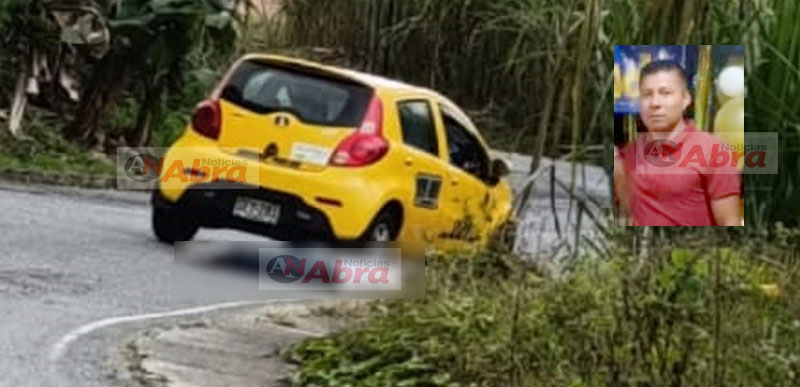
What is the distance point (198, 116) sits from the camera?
12297 millimetres

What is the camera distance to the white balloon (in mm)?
6035

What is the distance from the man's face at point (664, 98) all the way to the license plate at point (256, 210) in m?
6.02

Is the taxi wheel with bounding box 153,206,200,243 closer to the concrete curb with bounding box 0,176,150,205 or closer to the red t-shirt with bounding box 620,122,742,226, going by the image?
the concrete curb with bounding box 0,176,150,205

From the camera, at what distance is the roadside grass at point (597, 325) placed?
6.35 meters

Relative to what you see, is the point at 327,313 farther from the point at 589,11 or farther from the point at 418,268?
the point at 589,11

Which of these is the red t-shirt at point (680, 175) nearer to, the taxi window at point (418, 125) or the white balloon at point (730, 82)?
the white balloon at point (730, 82)

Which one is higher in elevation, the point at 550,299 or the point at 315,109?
the point at 315,109

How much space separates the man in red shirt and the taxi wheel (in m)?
7.41

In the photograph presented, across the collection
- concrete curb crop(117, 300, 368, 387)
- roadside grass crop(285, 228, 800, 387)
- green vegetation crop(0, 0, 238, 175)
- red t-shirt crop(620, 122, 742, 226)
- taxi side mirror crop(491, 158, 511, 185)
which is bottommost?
concrete curb crop(117, 300, 368, 387)

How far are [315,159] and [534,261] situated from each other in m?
3.67

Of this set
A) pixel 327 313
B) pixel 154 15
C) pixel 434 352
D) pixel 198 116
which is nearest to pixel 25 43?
pixel 154 15

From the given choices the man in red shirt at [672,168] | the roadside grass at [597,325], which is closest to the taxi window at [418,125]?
the roadside grass at [597,325]

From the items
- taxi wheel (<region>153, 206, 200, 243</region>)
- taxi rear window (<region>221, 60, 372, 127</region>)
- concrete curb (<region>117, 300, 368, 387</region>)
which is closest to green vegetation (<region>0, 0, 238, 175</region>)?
taxi wheel (<region>153, 206, 200, 243</region>)

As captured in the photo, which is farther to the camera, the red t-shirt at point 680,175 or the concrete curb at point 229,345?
the concrete curb at point 229,345
